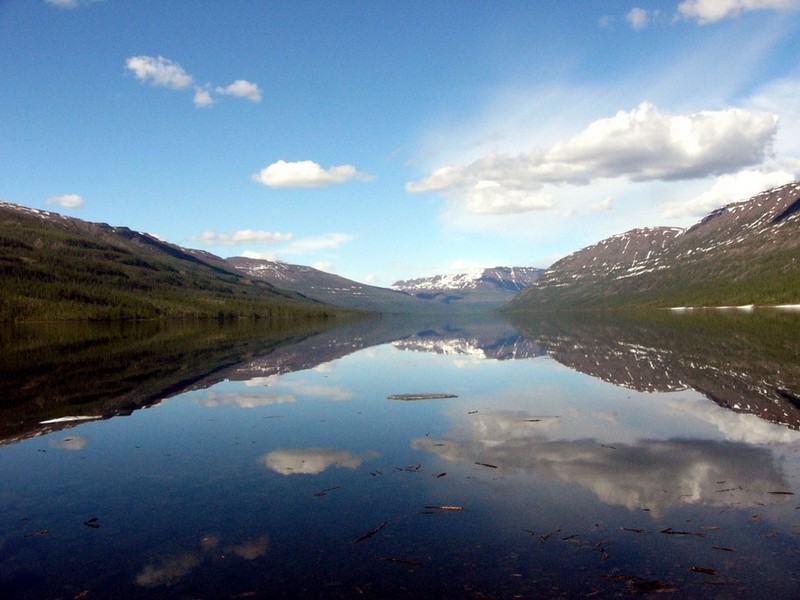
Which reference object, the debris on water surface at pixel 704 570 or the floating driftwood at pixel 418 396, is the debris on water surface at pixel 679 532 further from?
the floating driftwood at pixel 418 396

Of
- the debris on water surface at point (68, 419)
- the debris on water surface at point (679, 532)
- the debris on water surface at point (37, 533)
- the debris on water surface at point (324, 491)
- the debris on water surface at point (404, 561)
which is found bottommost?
the debris on water surface at point (679, 532)

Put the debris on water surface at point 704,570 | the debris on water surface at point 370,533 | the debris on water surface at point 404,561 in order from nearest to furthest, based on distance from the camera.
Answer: the debris on water surface at point 704,570
the debris on water surface at point 404,561
the debris on water surface at point 370,533

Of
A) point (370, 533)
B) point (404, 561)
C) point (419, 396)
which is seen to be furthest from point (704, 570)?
point (419, 396)

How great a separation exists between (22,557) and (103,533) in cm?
212

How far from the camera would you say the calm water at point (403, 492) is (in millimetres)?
13320

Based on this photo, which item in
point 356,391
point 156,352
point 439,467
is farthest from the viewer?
point 156,352

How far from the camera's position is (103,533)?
1617cm

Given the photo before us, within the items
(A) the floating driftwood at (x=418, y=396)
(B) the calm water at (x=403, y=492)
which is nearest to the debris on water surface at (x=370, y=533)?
(B) the calm water at (x=403, y=492)

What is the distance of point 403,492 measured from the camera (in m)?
19.3

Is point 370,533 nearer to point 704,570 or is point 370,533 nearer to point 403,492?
point 403,492

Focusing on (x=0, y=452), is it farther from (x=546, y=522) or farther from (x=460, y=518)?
(x=546, y=522)

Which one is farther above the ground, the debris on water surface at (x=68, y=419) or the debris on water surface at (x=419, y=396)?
the debris on water surface at (x=68, y=419)

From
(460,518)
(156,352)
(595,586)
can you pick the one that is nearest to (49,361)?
(156,352)

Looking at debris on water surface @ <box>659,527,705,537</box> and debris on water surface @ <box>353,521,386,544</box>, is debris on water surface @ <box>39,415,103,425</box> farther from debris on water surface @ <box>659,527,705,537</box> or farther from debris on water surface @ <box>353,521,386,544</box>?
debris on water surface @ <box>659,527,705,537</box>
